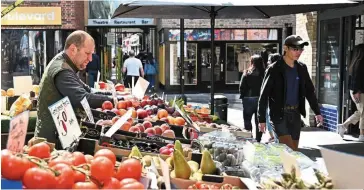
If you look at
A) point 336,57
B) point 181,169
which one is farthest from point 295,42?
point 336,57

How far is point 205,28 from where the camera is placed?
21688mm

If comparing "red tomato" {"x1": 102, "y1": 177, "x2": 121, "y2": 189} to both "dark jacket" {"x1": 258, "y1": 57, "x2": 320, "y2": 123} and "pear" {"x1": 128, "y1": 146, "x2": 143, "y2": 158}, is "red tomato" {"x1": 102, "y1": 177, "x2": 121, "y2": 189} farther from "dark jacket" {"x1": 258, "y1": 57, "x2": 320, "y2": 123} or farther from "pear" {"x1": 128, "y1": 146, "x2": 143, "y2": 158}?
"dark jacket" {"x1": 258, "y1": 57, "x2": 320, "y2": 123}

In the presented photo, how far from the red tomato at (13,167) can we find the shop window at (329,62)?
9.68m

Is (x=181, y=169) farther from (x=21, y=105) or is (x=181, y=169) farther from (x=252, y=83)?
(x=252, y=83)

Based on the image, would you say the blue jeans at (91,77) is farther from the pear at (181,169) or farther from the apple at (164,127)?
the pear at (181,169)

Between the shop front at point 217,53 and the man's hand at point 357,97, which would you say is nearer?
the man's hand at point 357,97

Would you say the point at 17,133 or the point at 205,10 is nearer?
the point at 17,133

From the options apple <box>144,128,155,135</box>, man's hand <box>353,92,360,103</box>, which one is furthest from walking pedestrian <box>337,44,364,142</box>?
apple <box>144,128,155,135</box>

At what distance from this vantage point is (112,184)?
8.44ft

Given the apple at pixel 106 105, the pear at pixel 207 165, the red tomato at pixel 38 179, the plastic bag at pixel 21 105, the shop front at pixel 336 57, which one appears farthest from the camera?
the shop front at pixel 336 57

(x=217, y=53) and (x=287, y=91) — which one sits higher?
(x=217, y=53)

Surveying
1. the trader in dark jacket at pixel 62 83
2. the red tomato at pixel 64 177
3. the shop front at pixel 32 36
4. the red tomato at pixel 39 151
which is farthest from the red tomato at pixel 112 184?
the shop front at pixel 32 36

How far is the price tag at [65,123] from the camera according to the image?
380 cm

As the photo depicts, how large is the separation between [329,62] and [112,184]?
9891 millimetres
